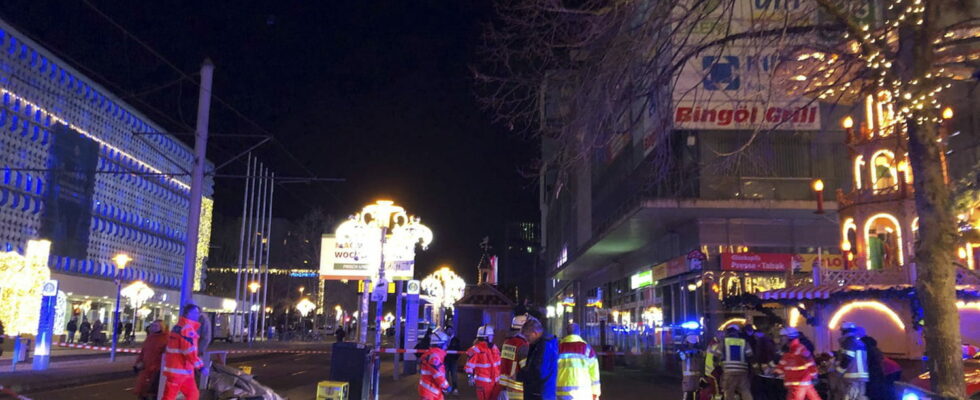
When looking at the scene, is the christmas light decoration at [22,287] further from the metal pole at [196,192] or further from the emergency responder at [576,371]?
the emergency responder at [576,371]

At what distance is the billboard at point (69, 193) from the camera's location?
37094mm

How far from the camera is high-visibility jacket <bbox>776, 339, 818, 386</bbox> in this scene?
10.8m

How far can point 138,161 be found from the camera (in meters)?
47.2

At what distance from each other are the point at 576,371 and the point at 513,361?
2.98ft

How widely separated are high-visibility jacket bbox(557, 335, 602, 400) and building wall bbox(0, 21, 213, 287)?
2299 centimetres

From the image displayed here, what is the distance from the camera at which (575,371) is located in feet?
25.2

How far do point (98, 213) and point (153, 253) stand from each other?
849cm

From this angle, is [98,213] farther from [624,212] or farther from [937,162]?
[937,162]

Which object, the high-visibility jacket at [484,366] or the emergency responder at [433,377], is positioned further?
the emergency responder at [433,377]

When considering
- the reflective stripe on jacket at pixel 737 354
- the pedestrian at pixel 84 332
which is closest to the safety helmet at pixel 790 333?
the reflective stripe on jacket at pixel 737 354

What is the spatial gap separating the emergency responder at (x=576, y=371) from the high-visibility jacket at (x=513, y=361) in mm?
546

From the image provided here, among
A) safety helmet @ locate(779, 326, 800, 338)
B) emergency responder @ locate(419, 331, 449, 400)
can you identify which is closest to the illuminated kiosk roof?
safety helmet @ locate(779, 326, 800, 338)

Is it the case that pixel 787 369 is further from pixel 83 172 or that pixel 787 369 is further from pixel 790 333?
pixel 83 172

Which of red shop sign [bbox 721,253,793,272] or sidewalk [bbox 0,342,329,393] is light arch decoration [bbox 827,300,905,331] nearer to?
red shop sign [bbox 721,253,793,272]
